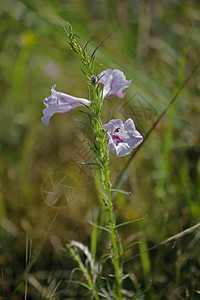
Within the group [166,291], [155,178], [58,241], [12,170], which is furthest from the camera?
[12,170]

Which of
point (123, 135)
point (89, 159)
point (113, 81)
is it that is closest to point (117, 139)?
point (123, 135)

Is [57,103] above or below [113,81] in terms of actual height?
below

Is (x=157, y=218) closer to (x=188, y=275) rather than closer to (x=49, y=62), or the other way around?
(x=188, y=275)

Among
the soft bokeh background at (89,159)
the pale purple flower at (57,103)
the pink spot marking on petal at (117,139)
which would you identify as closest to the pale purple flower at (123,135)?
the pink spot marking on petal at (117,139)

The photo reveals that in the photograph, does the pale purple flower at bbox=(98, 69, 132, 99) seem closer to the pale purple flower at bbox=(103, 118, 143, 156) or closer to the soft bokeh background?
the pale purple flower at bbox=(103, 118, 143, 156)

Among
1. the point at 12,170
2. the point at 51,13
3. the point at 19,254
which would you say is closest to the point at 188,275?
the point at 19,254

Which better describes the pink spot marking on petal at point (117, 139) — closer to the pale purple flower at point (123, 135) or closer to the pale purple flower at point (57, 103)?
the pale purple flower at point (123, 135)

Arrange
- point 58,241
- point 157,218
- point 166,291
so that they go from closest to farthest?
point 166,291, point 157,218, point 58,241

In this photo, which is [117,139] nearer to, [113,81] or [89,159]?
[113,81]
